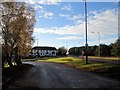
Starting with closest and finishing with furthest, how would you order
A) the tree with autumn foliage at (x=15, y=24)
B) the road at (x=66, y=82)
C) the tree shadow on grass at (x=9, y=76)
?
the road at (x=66, y=82), the tree shadow on grass at (x=9, y=76), the tree with autumn foliage at (x=15, y=24)

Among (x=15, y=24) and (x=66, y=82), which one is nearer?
(x=66, y=82)

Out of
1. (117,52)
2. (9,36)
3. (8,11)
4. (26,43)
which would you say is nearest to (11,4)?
(8,11)

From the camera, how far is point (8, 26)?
31922mm

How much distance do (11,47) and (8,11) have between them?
17.3ft

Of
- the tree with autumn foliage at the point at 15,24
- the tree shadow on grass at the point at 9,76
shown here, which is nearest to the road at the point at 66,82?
the tree shadow on grass at the point at 9,76

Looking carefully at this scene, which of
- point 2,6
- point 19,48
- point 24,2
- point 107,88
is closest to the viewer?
point 107,88

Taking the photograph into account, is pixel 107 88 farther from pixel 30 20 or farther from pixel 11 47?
pixel 30 20

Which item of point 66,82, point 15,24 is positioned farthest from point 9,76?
point 15,24

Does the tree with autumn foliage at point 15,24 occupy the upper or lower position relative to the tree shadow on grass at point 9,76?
upper

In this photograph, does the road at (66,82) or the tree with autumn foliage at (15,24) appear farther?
the tree with autumn foliage at (15,24)

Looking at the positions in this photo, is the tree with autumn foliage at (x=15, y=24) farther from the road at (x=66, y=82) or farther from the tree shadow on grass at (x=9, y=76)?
the road at (x=66, y=82)

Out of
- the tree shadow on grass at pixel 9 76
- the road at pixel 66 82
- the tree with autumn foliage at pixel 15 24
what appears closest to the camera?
the road at pixel 66 82

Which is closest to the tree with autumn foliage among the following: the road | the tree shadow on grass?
the tree shadow on grass

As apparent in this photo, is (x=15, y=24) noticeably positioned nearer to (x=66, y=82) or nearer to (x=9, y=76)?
(x=9, y=76)
